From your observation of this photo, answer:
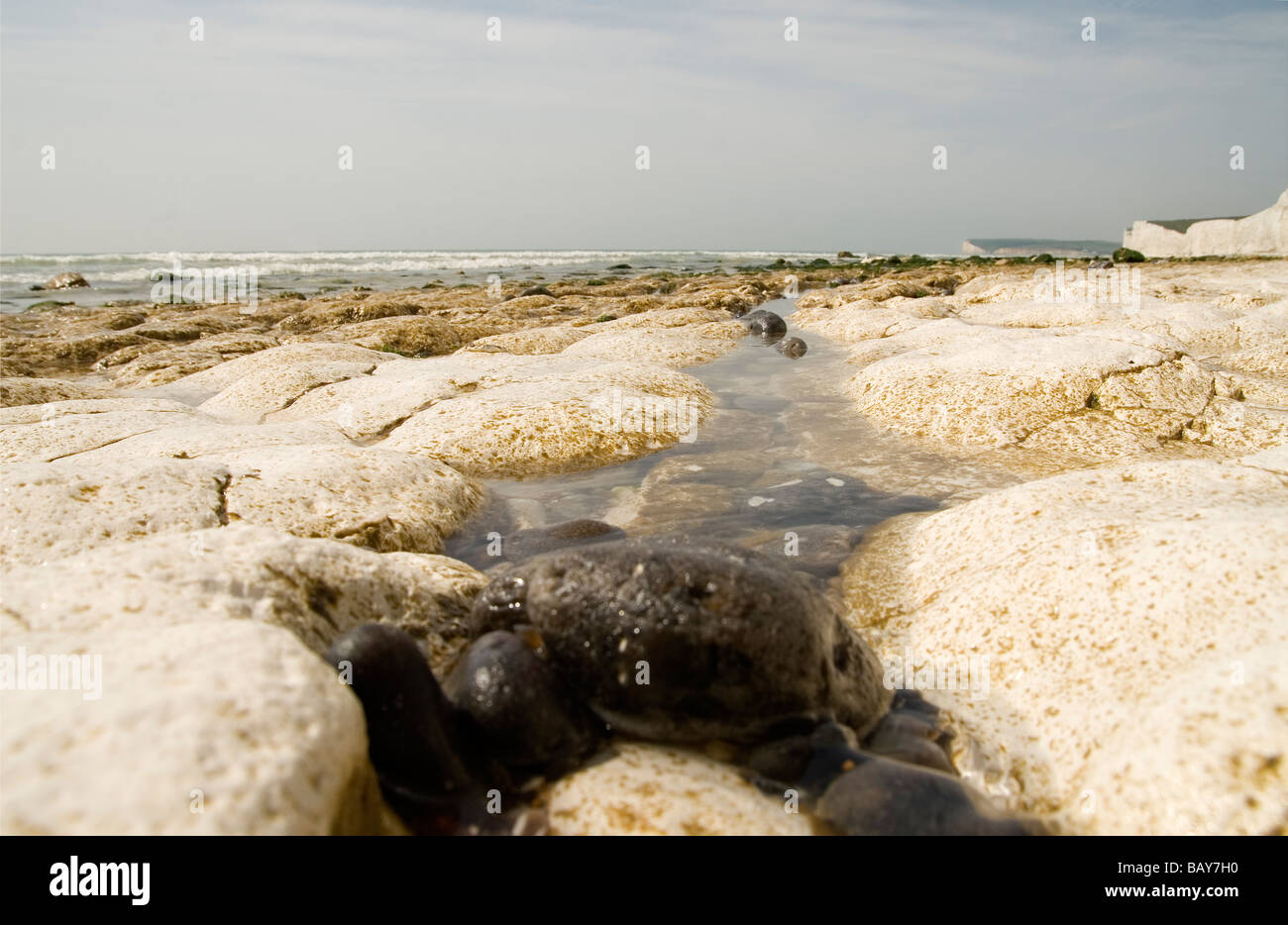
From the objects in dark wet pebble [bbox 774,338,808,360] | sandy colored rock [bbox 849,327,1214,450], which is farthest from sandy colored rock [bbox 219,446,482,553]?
dark wet pebble [bbox 774,338,808,360]

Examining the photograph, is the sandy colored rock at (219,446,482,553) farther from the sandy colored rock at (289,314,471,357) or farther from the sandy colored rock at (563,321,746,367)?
the sandy colored rock at (289,314,471,357)

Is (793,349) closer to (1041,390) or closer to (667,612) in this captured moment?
(1041,390)

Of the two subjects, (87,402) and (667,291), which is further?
(667,291)

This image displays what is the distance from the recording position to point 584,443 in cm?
1253

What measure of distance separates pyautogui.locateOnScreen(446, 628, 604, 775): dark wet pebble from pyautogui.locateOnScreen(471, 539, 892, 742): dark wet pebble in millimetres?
190

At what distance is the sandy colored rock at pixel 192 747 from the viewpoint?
2.93 m

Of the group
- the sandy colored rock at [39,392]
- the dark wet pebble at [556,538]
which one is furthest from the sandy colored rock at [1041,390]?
the sandy colored rock at [39,392]

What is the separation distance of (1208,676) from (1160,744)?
69 cm

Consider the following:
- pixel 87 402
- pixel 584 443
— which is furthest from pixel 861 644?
pixel 87 402

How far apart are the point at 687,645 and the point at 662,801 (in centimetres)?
94

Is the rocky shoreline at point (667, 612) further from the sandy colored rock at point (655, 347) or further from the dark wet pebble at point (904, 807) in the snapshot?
the sandy colored rock at point (655, 347)

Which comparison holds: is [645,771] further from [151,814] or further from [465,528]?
[465,528]

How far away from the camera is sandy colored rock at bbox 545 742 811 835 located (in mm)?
3928

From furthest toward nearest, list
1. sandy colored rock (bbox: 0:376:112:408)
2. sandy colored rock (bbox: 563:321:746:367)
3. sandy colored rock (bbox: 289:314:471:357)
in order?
sandy colored rock (bbox: 289:314:471:357) → sandy colored rock (bbox: 563:321:746:367) → sandy colored rock (bbox: 0:376:112:408)
